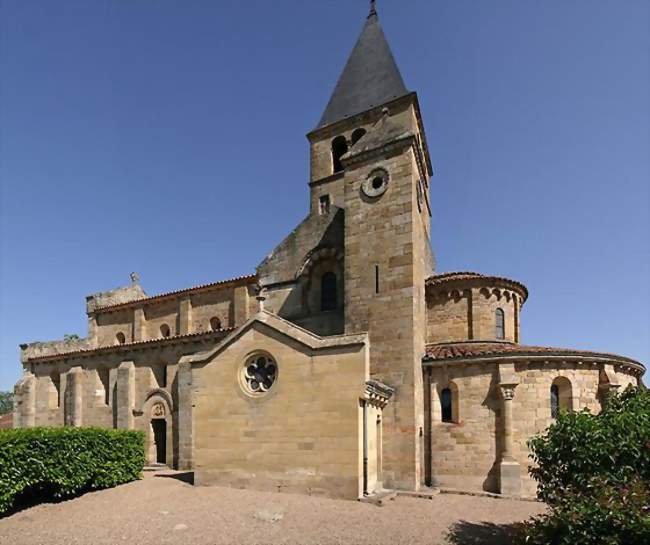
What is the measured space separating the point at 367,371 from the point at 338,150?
15.4m

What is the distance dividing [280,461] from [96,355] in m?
17.5

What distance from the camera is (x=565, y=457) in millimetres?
9164

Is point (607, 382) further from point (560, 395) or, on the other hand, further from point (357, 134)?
point (357, 134)

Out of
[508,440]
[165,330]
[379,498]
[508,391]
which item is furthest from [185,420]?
[508,391]

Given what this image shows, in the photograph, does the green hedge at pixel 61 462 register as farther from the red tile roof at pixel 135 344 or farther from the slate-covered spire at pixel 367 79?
the slate-covered spire at pixel 367 79

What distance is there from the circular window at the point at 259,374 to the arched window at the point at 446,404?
652cm

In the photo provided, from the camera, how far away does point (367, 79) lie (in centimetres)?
2603

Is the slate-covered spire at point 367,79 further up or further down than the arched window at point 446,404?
further up

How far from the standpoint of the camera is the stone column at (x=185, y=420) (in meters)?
20.7

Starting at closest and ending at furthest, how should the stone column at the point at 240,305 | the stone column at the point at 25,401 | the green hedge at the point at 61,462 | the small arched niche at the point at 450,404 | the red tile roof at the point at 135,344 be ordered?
1. the green hedge at the point at 61,462
2. the small arched niche at the point at 450,404
3. the red tile roof at the point at 135,344
4. the stone column at the point at 240,305
5. the stone column at the point at 25,401

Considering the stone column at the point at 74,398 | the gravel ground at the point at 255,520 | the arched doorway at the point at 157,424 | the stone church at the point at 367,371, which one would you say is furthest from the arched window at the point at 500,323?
the stone column at the point at 74,398

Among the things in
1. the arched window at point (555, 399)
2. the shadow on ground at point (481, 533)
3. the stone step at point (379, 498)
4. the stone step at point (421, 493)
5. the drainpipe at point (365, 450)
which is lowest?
the stone step at point (421, 493)

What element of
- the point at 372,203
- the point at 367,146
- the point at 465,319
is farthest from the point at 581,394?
the point at 367,146

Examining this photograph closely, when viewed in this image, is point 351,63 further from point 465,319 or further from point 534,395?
point 534,395
